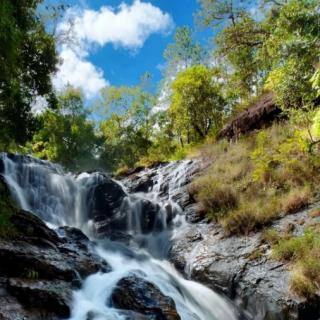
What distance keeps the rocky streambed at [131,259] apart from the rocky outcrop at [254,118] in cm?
294

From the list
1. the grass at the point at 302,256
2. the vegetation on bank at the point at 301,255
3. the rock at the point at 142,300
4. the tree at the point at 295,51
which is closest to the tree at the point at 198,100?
the tree at the point at 295,51

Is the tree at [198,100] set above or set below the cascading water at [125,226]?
above

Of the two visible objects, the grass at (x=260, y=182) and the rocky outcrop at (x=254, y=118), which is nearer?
the grass at (x=260, y=182)

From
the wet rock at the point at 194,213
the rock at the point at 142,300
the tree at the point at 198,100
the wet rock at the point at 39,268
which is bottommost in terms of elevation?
the rock at the point at 142,300

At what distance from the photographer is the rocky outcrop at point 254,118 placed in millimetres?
16844

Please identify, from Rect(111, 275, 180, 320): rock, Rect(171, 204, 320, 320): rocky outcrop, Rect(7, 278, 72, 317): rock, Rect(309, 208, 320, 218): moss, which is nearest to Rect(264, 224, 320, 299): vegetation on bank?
Rect(171, 204, 320, 320): rocky outcrop

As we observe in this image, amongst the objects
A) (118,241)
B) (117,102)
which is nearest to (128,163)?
(117,102)

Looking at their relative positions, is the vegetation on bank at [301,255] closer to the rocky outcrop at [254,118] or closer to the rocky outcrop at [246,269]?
the rocky outcrop at [246,269]

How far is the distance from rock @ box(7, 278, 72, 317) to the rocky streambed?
0.05ft

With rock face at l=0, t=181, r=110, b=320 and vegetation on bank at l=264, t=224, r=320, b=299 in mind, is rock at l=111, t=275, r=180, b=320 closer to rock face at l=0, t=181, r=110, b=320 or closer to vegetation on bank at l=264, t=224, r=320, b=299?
rock face at l=0, t=181, r=110, b=320

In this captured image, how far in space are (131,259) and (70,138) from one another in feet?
88.6

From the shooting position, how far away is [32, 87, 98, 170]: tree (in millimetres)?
35062

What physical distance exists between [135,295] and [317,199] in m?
5.95

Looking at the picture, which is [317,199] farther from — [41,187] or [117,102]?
[117,102]
